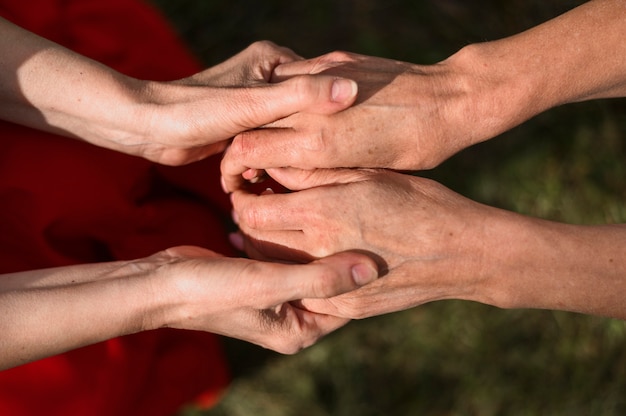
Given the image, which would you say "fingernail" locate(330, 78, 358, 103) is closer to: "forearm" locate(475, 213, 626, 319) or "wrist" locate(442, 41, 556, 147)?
"wrist" locate(442, 41, 556, 147)

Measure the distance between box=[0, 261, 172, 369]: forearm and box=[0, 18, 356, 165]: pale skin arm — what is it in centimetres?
31

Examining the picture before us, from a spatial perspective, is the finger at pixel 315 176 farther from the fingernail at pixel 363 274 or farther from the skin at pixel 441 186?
the fingernail at pixel 363 274

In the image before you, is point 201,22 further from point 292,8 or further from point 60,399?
point 60,399

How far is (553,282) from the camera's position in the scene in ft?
4.18

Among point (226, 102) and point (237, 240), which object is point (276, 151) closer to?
point (226, 102)

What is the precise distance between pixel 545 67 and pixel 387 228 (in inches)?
17.5

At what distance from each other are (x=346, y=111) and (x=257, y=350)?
1.09 meters

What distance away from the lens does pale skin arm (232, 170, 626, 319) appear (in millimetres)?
1273

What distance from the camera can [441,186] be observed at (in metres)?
1.35

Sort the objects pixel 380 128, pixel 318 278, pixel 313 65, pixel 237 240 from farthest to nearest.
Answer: pixel 237 240
pixel 313 65
pixel 380 128
pixel 318 278

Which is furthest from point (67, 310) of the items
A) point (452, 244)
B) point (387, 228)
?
point (452, 244)

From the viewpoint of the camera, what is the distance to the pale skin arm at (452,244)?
1.27 meters

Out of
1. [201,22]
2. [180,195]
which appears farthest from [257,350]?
[201,22]

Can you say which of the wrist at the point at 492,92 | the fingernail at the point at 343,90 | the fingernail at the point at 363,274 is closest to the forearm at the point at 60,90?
the fingernail at the point at 343,90
